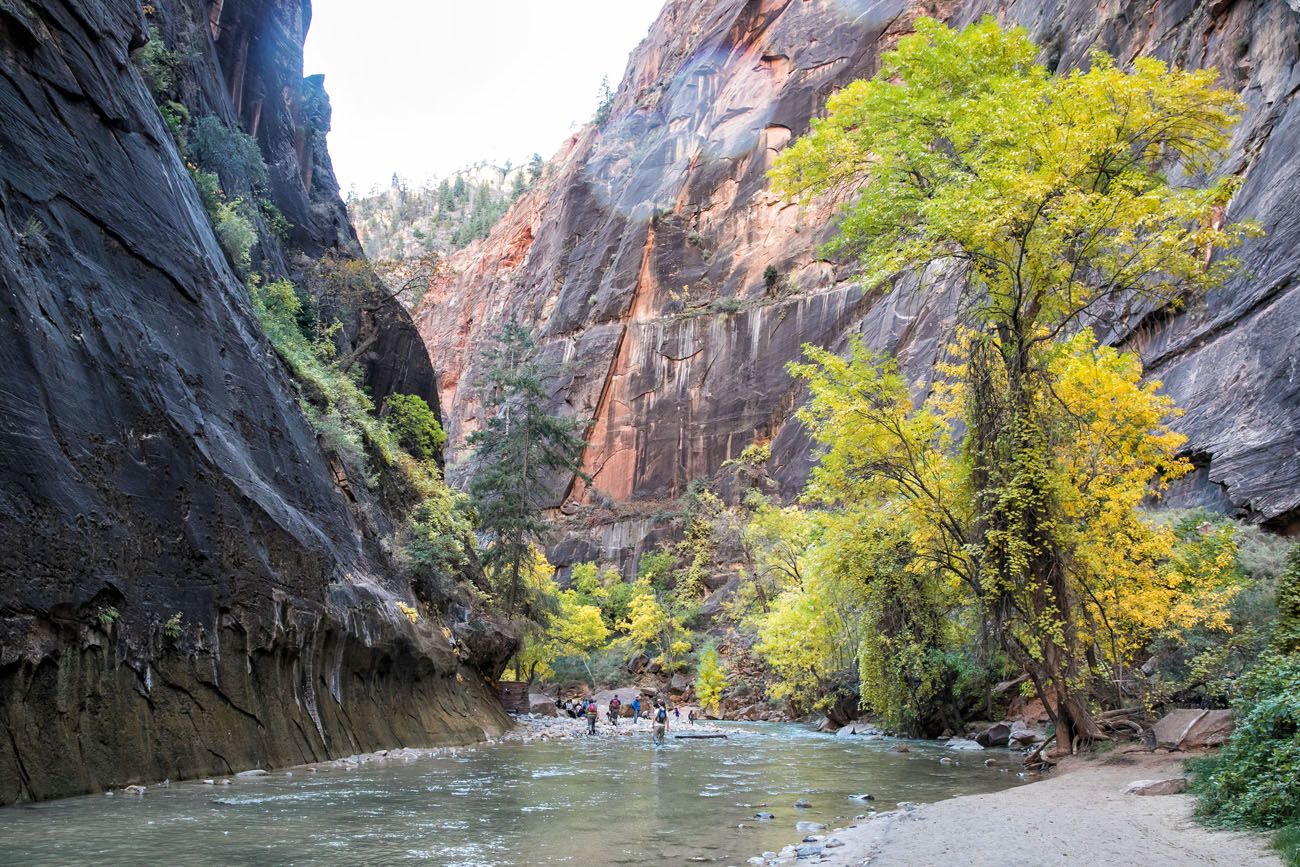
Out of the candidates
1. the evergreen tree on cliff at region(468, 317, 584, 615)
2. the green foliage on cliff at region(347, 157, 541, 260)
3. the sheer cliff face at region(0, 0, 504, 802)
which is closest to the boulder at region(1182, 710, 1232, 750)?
the sheer cliff face at region(0, 0, 504, 802)

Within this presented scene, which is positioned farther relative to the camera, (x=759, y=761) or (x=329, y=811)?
(x=759, y=761)

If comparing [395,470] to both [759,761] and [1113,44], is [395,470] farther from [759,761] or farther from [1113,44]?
[1113,44]

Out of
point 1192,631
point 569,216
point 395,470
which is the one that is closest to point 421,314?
point 569,216

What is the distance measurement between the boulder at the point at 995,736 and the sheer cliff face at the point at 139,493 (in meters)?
14.7

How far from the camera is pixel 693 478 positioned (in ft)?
221

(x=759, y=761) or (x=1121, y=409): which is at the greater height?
(x=1121, y=409)

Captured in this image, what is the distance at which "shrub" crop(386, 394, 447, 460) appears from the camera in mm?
35906

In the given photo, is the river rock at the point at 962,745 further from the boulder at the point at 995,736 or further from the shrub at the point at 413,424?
the shrub at the point at 413,424

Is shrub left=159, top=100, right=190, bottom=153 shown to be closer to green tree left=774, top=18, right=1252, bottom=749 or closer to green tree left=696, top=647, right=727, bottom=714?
green tree left=774, top=18, right=1252, bottom=749

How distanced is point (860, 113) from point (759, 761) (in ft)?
46.6

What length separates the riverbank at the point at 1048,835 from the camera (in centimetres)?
680

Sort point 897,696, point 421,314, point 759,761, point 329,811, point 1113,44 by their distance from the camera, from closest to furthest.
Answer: point 329,811 → point 759,761 → point 897,696 → point 1113,44 → point 421,314

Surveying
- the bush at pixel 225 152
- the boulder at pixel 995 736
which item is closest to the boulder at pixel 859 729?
the boulder at pixel 995 736

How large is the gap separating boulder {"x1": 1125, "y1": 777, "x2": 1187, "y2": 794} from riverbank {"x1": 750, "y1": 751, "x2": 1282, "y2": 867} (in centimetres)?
18
